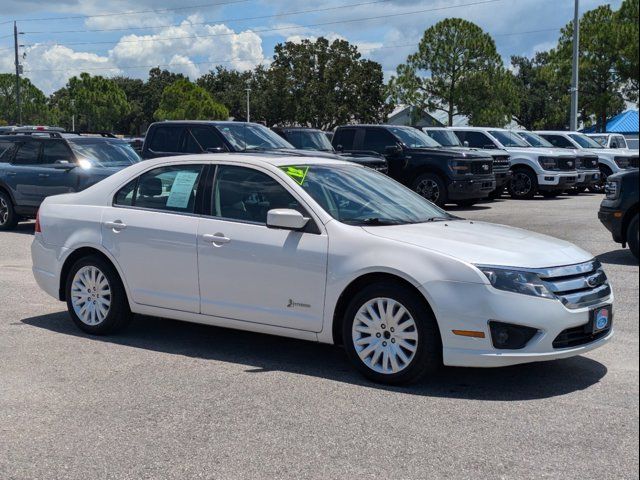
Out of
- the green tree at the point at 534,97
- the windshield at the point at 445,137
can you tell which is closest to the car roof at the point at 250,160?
the windshield at the point at 445,137

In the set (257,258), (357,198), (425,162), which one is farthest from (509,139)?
(257,258)

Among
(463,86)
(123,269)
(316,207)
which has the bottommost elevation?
(123,269)

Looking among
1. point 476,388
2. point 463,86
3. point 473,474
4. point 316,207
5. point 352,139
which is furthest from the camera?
point 463,86

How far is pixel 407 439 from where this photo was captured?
181 inches

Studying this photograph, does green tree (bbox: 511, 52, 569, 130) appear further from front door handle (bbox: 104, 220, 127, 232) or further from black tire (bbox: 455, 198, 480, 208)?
front door handle (bbox: 104, 220, 127, 232)

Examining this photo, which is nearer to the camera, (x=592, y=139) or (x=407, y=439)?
(x=407, y=439)

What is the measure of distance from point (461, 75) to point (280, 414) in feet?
138

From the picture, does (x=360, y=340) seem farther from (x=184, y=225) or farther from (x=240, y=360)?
(x=184, y=225)

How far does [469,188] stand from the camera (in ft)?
61.6

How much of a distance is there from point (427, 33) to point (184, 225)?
4164 centimetres

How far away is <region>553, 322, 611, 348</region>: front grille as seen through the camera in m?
5.25

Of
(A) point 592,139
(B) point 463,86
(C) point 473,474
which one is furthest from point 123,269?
(B) point 463,86

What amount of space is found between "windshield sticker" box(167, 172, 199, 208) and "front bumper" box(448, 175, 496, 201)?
12.5 metres

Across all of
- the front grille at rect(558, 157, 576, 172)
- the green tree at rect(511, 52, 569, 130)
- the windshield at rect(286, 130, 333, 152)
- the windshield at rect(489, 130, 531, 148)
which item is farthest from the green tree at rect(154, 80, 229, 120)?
the windshield at rect(286, 130, 333, 152)
